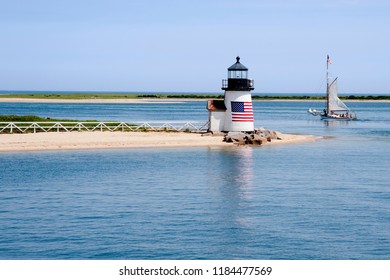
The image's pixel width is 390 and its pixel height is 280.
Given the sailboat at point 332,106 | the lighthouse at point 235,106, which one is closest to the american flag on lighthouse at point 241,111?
the lighthouse at point 235,106

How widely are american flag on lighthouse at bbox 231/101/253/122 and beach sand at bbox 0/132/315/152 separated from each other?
1927 mm

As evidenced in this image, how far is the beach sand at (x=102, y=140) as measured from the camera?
46.1 meters

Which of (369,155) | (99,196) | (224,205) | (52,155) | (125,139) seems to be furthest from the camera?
(125,139)

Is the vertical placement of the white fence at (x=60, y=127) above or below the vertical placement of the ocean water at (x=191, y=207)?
above

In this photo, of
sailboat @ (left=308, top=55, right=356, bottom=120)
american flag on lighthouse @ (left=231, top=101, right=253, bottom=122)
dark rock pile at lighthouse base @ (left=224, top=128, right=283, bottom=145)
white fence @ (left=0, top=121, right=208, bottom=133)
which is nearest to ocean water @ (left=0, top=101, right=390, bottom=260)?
dark rock pile at lighthouse base @ (left=224, top=128, right=283, bottom=145)

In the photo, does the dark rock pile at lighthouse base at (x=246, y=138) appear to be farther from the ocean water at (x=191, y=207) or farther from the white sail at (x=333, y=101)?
the white sail at (x=333, y=101)

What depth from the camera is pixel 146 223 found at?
2253 cm

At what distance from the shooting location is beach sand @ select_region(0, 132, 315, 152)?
46.1 metres

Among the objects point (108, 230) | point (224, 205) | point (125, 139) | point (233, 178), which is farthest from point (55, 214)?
point (125, 139)

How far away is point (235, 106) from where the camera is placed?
51875 mm

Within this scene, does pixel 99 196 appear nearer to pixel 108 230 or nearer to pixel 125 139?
pixel 108 230

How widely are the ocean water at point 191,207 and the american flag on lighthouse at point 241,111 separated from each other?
8987mm

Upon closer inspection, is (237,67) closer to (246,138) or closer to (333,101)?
(246,138)

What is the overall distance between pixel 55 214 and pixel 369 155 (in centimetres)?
2795
